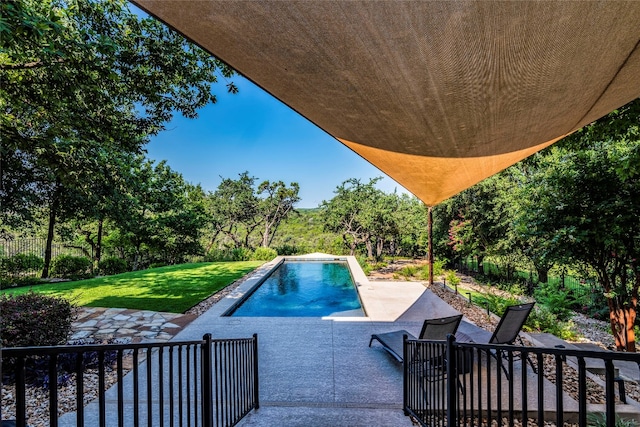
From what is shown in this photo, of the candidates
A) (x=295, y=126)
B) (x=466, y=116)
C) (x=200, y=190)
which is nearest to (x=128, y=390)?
(x=466, y=116)

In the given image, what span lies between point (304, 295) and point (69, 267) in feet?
32.1

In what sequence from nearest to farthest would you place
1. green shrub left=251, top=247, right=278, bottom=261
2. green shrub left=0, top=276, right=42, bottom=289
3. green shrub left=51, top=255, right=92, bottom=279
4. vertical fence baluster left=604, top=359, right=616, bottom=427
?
vertical fence baluster left=604, top=359, right=616, bottom=427
green shrub left=0, top=276, right=42, bottom=289
green shrub left=51, top=255, right=92, bottom=279
green shrub left=251, top=247, right=278, bottom=261

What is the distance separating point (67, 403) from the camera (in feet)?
9.75

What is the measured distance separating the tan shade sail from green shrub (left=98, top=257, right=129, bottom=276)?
14.3 m

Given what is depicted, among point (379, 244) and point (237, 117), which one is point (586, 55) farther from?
point (237, 117)

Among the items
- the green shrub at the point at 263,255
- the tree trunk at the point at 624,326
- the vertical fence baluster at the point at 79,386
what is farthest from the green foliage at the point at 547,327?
the green shrub at the point at 263,255

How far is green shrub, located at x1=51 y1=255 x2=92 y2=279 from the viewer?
11305 mm

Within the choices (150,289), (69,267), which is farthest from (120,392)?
(69,267)

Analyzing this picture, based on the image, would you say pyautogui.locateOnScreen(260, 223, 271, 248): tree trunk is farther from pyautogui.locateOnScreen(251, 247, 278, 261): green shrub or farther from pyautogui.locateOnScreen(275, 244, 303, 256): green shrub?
pyautogui.locateOnScreen(251, 247, 278, 261): green shrub

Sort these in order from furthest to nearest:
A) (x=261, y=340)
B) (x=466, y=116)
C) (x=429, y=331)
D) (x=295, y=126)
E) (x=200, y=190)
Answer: (x=295, y=126) < (x=200, y=190) < (x=261, y=340) < (x=429, y=331) < (x=466, y=116)

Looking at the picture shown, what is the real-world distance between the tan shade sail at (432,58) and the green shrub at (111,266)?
14.3m

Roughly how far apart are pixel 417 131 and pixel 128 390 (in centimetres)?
400

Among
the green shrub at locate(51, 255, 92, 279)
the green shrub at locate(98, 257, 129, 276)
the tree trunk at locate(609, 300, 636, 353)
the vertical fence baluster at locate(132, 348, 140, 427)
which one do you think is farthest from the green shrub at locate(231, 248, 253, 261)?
the vertical fence baluster at locate(132, 348, 140, 427)

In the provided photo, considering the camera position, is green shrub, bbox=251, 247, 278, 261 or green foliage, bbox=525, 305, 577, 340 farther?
green shrub, bbox=251, 247, 278, 261
